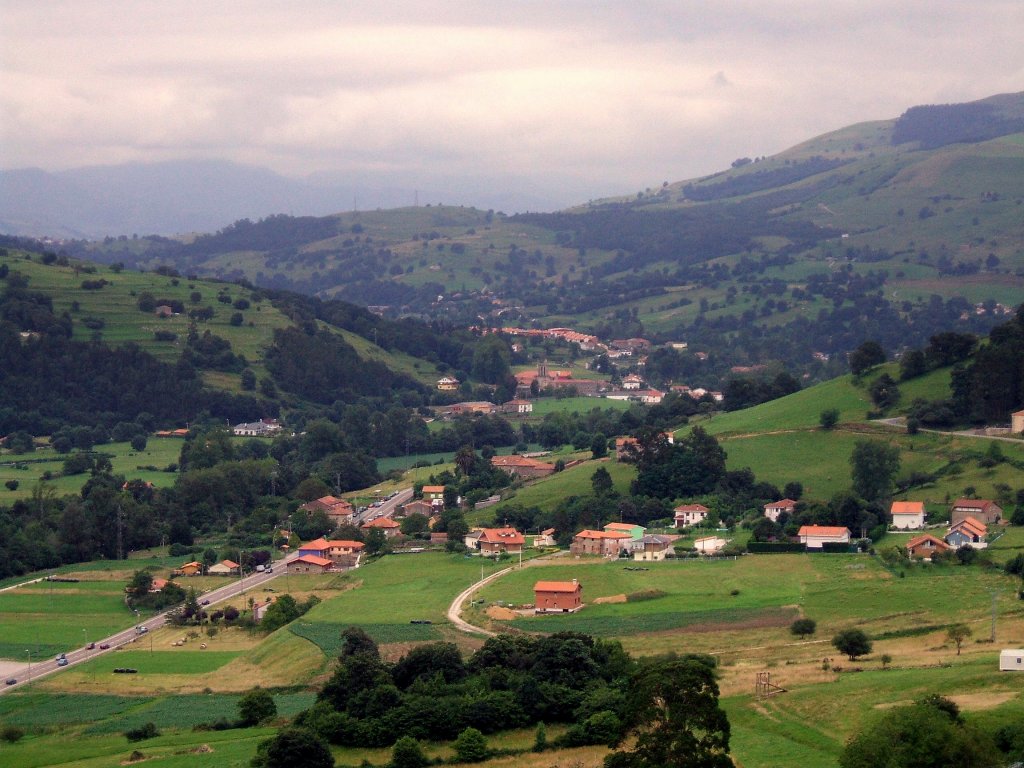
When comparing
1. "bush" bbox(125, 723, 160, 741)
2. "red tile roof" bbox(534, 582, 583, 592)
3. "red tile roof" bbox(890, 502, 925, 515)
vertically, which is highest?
"red tile roof" bbox(890, 502, 925, 515)

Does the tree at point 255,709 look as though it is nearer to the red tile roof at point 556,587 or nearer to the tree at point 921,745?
the red tile roof at point 556,587

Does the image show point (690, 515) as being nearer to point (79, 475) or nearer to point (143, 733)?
point (143, 733)

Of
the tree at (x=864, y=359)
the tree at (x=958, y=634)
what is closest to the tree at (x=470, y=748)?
the tree at (x=958, y=634)

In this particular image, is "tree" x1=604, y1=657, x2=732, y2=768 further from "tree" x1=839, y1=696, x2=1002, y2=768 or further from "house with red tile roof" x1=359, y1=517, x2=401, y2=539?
"house with red tile roof" x1=359, y1=517, x2=401, y2=539

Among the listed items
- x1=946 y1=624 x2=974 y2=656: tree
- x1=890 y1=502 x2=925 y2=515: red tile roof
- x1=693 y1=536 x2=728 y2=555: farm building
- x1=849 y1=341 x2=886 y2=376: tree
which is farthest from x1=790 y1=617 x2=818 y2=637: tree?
x1=849 y1=341 x2=886 y2=376: tree

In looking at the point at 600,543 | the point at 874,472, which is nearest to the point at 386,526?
the point at 600,543

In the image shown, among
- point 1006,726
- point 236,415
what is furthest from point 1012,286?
point 1006,726

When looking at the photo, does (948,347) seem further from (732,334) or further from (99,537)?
(732,334)
